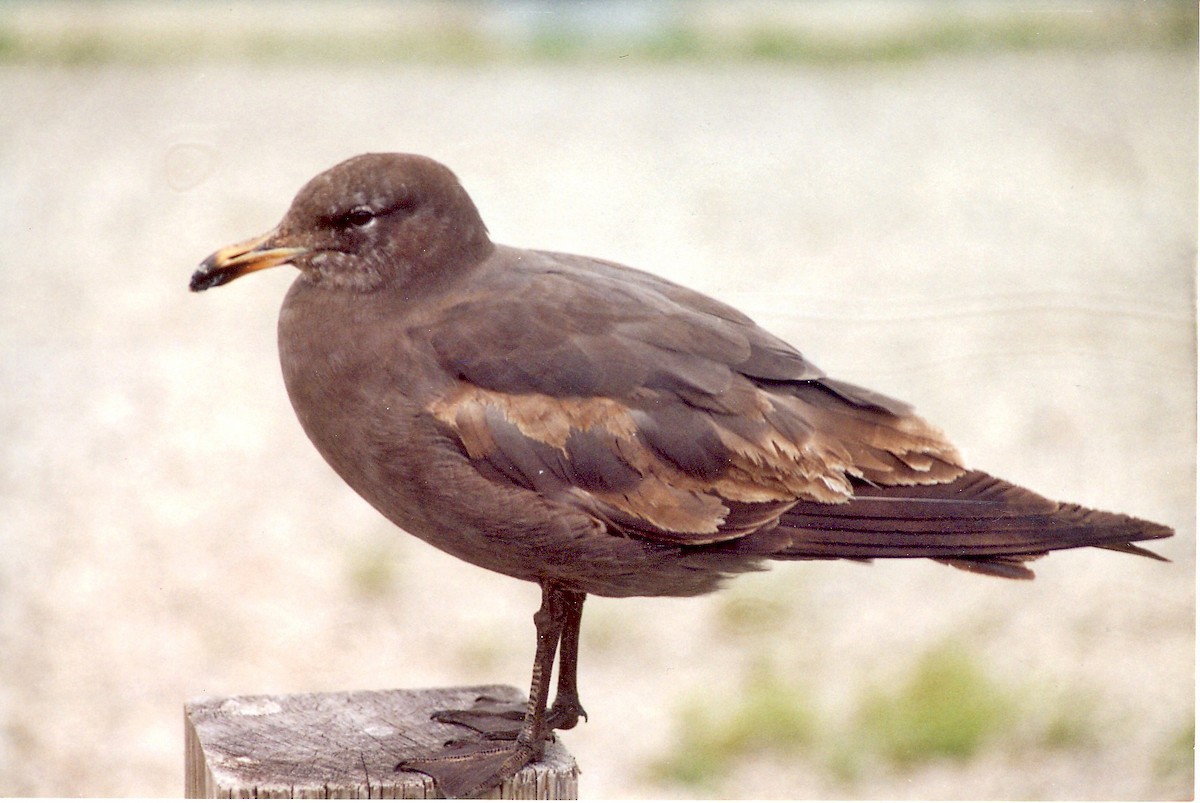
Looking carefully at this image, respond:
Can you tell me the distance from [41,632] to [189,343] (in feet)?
4.91

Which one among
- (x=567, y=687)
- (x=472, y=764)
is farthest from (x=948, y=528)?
(x=472, y=764)

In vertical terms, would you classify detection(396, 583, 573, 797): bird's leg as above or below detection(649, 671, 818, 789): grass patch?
below

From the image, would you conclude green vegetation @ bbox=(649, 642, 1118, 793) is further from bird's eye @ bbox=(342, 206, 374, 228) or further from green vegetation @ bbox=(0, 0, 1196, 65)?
bird's eye @ bbox=(342, 206, 374, 228)

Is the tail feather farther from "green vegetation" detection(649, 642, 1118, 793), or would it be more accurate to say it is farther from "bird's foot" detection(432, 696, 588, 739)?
"green vegetation" detection(649, 642, 1118, 793)

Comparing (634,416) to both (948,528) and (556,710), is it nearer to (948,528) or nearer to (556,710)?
(948,528)

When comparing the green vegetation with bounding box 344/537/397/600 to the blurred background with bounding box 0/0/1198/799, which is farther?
the green vegetation with bounding box 344/537/397/600

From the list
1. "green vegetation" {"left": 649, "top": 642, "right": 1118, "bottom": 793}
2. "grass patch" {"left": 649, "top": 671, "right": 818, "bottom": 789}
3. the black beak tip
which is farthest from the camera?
"grass patch" {"left": 649, "top": 671, "right": 818, "bottom": 789}

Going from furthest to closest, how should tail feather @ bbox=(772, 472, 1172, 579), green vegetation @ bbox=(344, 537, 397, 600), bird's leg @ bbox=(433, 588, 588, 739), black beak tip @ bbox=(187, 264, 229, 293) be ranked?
green vegetation @ bbox=(344, 537, 397, 600)
bird's leg @ bbox=(433, 588, 588, 739)
tail feather @ bbox=(772, 472, 1172, 579)
black beak tip @ bbox=(187, 264, 229, 293)

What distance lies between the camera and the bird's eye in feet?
11.0

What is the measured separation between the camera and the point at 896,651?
21.4 ft

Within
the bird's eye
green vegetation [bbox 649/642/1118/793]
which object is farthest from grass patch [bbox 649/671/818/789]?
the bird's eye

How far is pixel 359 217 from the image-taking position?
11.1ft

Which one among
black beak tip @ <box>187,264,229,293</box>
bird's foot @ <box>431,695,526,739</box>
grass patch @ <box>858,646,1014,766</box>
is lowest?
bird's foot @ <box>431,695,526,739</box>

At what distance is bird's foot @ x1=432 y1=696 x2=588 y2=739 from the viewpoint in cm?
381
